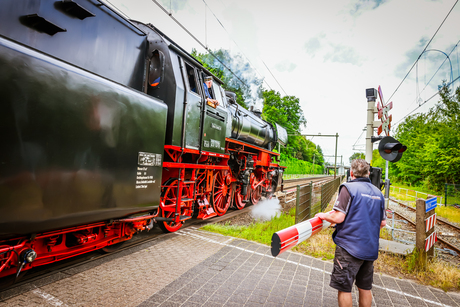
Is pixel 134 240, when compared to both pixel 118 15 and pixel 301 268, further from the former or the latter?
pixel 118 15

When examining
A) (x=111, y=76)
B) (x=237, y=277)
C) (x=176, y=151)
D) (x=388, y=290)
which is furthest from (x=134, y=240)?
(x=388, y=290)

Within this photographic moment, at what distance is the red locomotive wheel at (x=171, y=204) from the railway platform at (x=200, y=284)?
0.65 metres

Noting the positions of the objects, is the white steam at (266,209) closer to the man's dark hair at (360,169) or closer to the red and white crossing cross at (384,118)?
the red and white crossing cross at (384,118)

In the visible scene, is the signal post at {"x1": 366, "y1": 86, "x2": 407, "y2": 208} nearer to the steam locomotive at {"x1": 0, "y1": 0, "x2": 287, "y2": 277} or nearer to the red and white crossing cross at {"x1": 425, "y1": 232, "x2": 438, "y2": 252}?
the red and white crossing cross at {"x1": 425, "y1": 232, "x2": 438, "y2": 252}

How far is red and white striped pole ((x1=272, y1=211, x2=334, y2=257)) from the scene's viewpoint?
1.85 metres

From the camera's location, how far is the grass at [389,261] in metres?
3.60

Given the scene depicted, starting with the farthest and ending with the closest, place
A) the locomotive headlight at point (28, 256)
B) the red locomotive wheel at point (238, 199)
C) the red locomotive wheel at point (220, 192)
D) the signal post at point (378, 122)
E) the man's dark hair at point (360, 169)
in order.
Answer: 1. the red locomotive wheel at point (238, 199)
2. the red locomotive wheel at point (220, 192)
3. the signal post at point (378, 122)
4. the man's dark hair at point (360, 169)
5. the locomotive headlight at point (28, 256)

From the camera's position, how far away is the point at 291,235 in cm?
199

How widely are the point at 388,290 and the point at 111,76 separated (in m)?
4.75

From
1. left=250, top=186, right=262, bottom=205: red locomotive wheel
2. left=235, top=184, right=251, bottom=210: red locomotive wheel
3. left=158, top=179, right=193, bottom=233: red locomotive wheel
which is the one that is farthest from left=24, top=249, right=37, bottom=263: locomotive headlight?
left=250, top=186, right=262, bottom=205: red locomotive wheel

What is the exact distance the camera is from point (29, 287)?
2709mm

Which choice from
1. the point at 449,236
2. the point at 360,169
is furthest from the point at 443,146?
the point at 360,169

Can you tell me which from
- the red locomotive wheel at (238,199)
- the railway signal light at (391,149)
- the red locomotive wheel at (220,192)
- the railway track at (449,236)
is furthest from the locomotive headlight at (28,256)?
the railway track at (449,236)

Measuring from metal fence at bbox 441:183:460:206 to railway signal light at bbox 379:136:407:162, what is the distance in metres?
14.0
